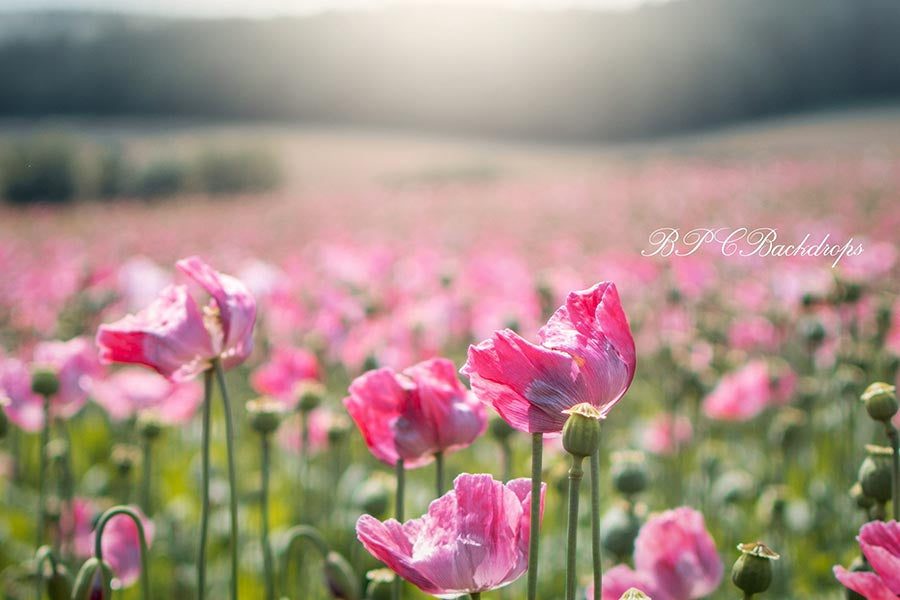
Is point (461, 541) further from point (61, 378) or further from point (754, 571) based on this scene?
point (61, 378)

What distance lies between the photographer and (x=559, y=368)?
796 millimetres

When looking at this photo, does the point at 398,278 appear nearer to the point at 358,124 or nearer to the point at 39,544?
the point at 39,544

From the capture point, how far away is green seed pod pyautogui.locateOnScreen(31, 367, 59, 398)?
54.5 inches

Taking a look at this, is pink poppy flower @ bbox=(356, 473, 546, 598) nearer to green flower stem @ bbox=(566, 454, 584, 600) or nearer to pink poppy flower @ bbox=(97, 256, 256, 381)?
green flower stem @ bbox=(566, 454, 584, 600)

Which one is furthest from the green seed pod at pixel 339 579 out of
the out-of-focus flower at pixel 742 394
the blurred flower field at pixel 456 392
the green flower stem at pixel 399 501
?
the out-of-focus flower at pixel 742 394

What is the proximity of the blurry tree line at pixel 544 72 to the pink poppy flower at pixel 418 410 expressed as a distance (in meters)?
39.9

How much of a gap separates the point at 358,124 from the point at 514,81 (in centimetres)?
844

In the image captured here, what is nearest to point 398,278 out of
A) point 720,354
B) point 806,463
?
point 720,354

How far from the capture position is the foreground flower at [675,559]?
1093mm

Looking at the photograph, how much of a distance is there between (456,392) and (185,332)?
0.32 metres

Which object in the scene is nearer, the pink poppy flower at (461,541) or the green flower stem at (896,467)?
the pink poppy flower at (461,541)

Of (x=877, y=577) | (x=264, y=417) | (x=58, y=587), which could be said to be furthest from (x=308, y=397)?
(x=877, y=577)

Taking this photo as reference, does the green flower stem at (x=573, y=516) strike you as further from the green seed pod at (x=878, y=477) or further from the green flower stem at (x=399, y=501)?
the green seed pod at (x=878, y=477)

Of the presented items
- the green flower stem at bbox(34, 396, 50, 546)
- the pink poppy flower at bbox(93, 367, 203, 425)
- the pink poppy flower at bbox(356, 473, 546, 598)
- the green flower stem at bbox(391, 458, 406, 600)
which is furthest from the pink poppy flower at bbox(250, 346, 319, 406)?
the pink poppy flower at bbox(356, 473, 546, 598)
